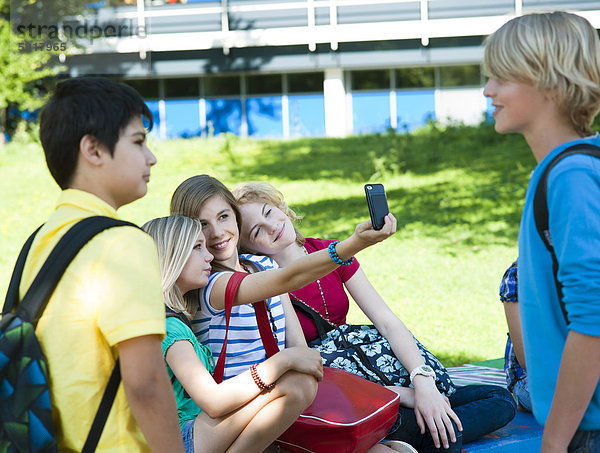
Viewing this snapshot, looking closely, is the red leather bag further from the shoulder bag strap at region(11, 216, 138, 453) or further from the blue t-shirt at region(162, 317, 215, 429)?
the shoulder bag strap at region(11, 216, 138, 453)

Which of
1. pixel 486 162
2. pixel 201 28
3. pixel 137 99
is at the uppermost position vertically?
pixel 201 28

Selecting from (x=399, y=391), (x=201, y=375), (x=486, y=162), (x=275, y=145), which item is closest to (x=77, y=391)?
(x=201, y=375)

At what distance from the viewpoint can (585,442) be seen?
6.12ft

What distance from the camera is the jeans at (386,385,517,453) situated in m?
3.11

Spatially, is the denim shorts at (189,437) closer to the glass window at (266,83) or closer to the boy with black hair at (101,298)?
the boy with black hair at (101,298)

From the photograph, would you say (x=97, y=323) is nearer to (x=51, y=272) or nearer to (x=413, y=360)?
(x=51, y=272)

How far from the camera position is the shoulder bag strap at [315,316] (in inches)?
133

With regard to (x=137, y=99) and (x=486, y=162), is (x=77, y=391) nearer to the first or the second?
(x=137, y=99)

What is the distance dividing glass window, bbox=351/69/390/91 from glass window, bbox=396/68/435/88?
0.34 meters

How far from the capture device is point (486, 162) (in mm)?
14570

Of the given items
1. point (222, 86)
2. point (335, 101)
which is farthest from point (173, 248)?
point (222, 86)

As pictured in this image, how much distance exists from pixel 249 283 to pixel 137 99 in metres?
0.94

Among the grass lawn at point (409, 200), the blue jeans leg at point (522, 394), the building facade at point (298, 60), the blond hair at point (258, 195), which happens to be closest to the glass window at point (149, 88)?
the building facade at point (298, 60)

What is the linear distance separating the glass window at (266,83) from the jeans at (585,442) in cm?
1996
